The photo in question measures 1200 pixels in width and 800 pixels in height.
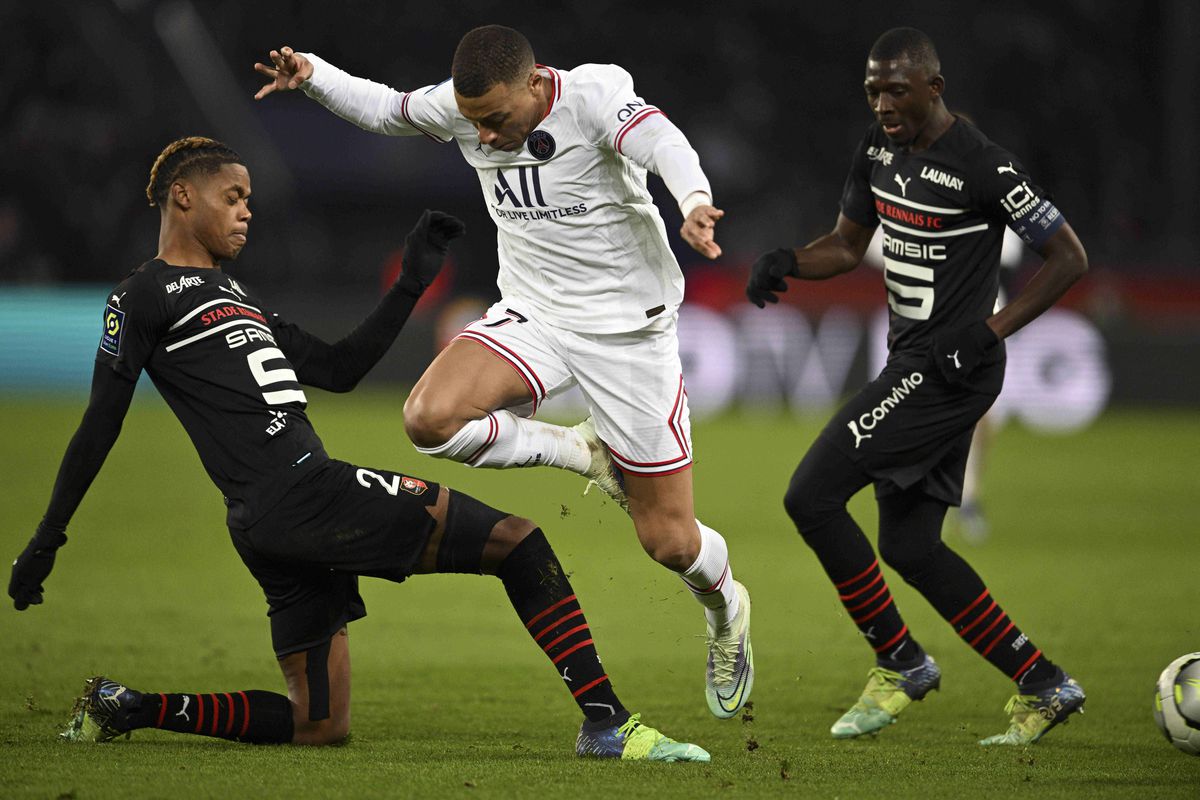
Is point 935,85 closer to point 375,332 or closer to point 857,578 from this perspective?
point 857,578

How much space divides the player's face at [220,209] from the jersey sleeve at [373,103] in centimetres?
68

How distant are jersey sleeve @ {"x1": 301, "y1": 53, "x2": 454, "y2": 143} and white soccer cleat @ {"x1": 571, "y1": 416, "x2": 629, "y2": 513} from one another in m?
1.13

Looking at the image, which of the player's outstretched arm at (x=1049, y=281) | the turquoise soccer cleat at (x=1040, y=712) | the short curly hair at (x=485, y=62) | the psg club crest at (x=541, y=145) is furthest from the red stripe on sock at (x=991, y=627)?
the short curly hair at (x=485, y=62)

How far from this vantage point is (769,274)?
5.46 meters

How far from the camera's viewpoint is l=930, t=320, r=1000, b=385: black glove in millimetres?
5059

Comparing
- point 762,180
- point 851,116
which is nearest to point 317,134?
point 762,180

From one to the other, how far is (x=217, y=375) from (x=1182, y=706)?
306cm

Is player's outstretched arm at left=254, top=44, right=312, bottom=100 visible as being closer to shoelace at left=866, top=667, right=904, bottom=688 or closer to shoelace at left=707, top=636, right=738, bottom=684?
shoelace at left=707, top=636, right=738, bottom=684

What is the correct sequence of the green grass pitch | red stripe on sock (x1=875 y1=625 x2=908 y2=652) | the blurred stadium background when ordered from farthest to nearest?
the blurred stadium background < red stripe on sock (x1=875 y1=625 x2=908 y2=652) < the green grass pitch

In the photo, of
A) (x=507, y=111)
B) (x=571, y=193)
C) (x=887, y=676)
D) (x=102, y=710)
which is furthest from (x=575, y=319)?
(x=102, y=710)

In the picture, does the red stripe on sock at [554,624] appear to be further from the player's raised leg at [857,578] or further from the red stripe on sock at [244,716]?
the player's raised leg at [857,578]

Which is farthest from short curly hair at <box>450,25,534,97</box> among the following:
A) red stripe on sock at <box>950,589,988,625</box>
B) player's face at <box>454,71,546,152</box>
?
red stripe on sock at <box>950,589,988,625</box>

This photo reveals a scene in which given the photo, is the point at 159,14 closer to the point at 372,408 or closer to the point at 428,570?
the point at 372,408

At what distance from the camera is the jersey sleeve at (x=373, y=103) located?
516 centimetres
